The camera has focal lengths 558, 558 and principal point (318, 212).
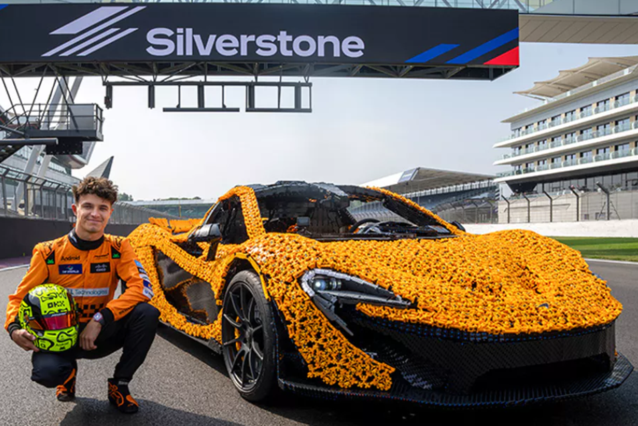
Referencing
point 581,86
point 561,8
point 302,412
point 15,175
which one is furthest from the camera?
point 581,86

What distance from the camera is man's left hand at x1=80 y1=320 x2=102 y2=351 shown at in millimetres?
2850

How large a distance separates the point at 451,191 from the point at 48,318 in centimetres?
6684

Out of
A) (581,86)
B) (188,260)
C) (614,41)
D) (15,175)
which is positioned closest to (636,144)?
(581,86)

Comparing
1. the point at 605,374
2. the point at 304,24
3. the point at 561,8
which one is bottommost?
the point at 605,374

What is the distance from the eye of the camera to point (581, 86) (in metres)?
64.5

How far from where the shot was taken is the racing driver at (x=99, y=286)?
298 cm

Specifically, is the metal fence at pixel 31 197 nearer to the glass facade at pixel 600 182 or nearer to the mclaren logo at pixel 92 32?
the mclaren logo at pixel 92 32

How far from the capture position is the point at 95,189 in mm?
3105

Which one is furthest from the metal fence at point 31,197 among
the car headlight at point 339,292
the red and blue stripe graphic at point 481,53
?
the car headlight at point 339,292

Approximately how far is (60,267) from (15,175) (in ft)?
50.8

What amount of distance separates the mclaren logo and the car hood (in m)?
13.6

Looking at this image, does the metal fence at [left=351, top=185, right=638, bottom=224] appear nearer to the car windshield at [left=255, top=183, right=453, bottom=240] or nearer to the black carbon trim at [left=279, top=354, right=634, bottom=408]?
the car windshield at [left=255, top=183, right=453, bottom=240]

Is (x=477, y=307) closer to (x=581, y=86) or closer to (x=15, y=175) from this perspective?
(x=15, y=175)

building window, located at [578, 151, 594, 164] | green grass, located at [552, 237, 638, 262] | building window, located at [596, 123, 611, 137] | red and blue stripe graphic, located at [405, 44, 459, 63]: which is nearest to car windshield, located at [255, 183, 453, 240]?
red and blue stripe graphic, located at [405, 44, 459, 63]
